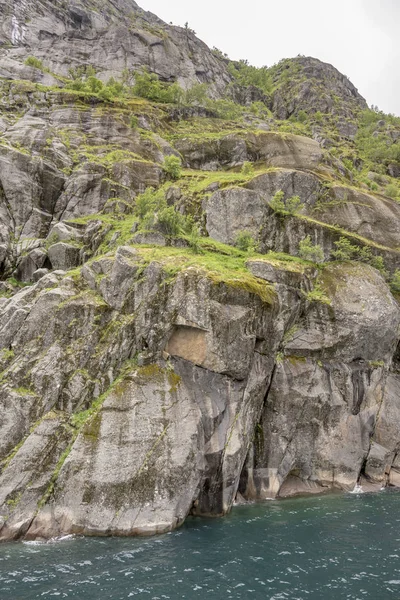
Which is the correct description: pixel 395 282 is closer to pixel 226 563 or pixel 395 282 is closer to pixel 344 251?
pixel 344 251

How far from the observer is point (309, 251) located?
36.5 metres

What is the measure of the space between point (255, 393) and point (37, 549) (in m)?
16.1

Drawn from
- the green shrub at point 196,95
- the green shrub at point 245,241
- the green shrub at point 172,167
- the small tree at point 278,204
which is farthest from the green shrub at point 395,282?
the green shrub at point 196,95

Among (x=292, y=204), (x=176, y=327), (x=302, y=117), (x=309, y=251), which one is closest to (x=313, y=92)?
(x=302, y=117)

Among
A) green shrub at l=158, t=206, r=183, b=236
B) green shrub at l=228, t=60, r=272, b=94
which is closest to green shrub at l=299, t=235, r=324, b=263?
green shrub at l=158, t=206, r=183, b=236

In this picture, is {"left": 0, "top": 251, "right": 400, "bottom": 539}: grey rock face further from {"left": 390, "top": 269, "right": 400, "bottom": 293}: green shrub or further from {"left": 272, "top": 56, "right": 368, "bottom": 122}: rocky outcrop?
{"left": 272, "top": 56, "right": 368, "bottom": 122}: rocky outcrop

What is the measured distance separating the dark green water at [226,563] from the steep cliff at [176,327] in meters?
2.07

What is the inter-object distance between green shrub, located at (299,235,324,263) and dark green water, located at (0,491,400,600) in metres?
21.2

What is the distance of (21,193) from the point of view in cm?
4253

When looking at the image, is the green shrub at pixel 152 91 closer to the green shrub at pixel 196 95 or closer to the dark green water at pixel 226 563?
the green shrub at pixel 196 95

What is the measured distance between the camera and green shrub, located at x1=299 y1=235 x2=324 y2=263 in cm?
3656

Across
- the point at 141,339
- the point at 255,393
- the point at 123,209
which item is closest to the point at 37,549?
the point at 141,339

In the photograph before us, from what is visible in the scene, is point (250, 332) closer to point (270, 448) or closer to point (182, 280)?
point (182, 280)

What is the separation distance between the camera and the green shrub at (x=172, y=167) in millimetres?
50500
